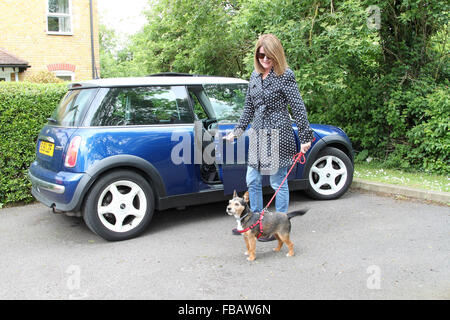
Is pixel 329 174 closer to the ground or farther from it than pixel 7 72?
closer to the ground

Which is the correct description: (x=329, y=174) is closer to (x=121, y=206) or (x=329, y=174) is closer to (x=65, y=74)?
(x=121, y=206)

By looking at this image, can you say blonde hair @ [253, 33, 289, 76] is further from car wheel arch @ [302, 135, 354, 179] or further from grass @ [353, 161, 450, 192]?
grass @ [353, 161, 450, 192]

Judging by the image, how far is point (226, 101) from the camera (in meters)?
5.30

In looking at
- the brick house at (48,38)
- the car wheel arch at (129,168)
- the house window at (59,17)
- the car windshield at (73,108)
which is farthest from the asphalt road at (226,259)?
the house window at (59,17)

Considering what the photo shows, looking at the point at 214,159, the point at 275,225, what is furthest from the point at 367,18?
the point at 275,225

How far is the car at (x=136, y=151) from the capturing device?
429 centimetres

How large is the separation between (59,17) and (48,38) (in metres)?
0.98

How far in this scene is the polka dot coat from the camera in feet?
13.2

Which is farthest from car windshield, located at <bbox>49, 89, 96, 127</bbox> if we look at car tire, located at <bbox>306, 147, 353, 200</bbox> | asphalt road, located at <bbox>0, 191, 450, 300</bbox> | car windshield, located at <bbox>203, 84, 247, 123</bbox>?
car tire, located at <bbox>306, 147, 353, 200</bbox>

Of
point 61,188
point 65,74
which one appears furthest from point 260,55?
point 65,74

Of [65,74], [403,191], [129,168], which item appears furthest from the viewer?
[65,74]

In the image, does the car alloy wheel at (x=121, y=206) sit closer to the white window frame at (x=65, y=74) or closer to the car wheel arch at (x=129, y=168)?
the car wheel arch at (x=129, y=168)

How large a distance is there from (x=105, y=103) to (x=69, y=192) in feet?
3.39

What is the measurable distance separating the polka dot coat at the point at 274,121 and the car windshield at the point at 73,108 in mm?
1843
